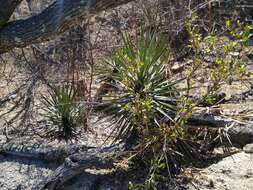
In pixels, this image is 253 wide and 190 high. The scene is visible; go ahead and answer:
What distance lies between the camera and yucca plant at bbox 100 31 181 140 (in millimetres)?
4113

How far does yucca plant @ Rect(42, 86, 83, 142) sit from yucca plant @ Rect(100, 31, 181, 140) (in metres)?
0.66

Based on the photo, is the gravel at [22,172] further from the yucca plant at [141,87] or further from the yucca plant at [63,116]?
the yucca plant at [141,87]

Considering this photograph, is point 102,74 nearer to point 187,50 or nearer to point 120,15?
point 187,50

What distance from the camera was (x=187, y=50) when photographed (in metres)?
6.29

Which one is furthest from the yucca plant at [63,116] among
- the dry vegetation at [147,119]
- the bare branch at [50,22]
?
the bare branch at [50,22]

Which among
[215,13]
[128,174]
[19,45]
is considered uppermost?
[215,13]

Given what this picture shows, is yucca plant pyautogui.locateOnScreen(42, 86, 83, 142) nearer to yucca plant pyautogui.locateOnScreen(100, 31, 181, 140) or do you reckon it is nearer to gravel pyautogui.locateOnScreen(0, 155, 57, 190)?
gravel pyautogui.locateOnScreen(0, 155, 57, 190)

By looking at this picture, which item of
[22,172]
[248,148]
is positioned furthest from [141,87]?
[22,172]

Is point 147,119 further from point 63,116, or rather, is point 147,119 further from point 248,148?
point 63,116

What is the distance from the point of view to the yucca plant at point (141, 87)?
13.5 feet

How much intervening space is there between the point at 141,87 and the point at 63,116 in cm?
110

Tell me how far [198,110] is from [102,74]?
4.62 ft

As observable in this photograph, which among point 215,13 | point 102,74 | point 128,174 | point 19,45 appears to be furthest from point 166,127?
point 215,13

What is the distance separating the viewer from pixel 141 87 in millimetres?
4227
